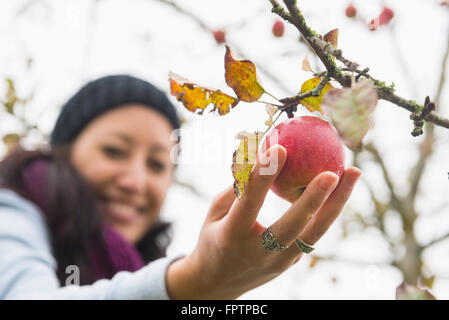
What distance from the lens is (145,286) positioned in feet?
2.65

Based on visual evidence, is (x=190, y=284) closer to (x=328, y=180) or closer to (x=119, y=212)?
(x=328, y=180)

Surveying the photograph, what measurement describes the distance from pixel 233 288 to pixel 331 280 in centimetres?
202

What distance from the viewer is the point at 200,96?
2.05 feet

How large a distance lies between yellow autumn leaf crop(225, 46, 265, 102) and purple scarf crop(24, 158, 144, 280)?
4.00 feet

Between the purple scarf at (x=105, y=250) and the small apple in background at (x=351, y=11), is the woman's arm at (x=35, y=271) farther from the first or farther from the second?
the small apple in background at (x=351, y=11)

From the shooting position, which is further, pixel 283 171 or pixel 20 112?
pixel 20 112

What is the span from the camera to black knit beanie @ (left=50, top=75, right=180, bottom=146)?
6.95 feet

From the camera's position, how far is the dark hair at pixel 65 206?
1.51m

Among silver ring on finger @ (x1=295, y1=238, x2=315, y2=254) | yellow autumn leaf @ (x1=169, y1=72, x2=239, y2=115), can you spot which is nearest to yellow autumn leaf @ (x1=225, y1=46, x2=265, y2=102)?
yellow autumn leaf @ (x1=169, y1=72, x2=239, y2=115)

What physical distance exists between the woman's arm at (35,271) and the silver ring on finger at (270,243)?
0.28m

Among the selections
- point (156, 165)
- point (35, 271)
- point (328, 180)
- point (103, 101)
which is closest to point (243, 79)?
point (328, 180)

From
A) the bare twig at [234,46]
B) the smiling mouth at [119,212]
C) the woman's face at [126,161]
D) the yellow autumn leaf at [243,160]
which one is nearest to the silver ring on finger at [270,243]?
the yellow autumn leaf at [243,160]
